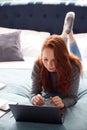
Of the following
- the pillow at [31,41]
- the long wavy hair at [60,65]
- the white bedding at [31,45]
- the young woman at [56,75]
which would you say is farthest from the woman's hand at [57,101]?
the pillow at [31,41]

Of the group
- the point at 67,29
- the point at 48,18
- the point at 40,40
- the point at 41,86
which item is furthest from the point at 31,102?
the point at 48,18

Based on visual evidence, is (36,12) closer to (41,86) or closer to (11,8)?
(11,8)

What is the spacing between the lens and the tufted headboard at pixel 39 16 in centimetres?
295

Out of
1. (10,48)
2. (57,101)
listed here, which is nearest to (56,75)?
(57,101)

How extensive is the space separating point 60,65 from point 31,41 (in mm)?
1180

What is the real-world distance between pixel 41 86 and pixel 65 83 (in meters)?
0.18

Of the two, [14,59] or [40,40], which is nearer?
[14,59]

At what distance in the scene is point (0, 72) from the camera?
2.25 meters

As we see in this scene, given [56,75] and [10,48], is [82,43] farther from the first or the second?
[56,75]

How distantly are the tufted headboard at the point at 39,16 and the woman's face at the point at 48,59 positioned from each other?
1.38m

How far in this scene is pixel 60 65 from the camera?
65.4 inches

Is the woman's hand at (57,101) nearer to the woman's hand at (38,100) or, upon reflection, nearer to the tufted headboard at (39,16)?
the woman's hand at (38,100)

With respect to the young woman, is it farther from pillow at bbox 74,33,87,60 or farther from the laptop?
pillow at bbox 74,33,87,60

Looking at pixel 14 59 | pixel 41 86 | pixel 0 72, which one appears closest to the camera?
pixel 41 86
